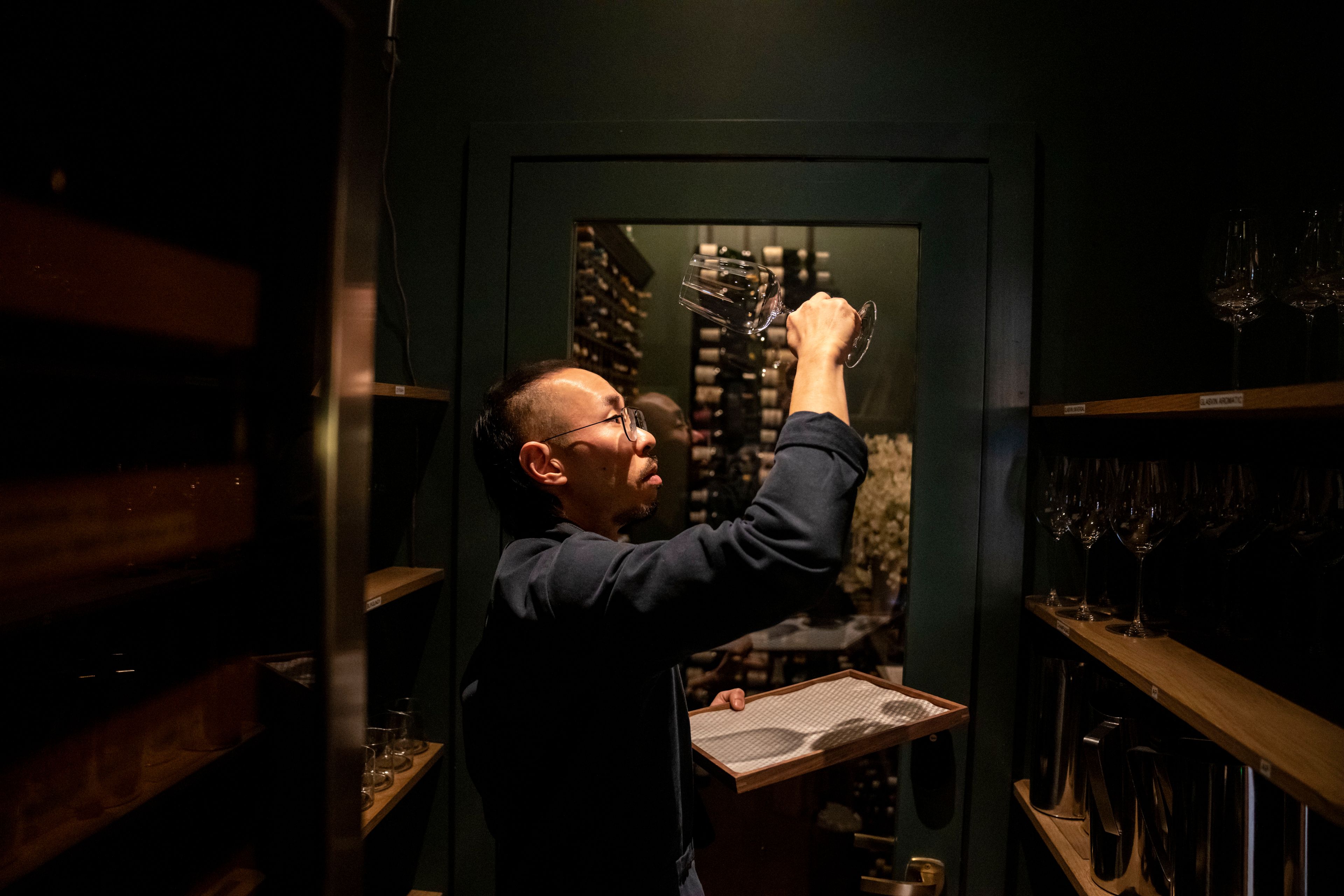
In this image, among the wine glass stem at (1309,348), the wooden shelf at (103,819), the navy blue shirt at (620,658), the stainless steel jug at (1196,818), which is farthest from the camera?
the wine glass stem at (1309,348)

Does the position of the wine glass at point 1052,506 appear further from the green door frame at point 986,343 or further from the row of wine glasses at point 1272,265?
Result: the row of wine glasses at point 1272,265

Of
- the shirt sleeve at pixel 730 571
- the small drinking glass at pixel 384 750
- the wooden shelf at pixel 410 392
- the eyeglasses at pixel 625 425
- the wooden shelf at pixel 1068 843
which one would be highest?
the wooden shelf at pixel 410 392

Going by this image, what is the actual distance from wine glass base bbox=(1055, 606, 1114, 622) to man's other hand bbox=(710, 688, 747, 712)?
0.72 meters

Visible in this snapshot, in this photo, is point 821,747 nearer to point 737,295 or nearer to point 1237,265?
point 737,295

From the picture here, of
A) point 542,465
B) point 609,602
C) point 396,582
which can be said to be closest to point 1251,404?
point 609,602

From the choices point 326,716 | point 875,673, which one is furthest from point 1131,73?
point 326,716

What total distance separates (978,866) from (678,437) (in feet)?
4.32

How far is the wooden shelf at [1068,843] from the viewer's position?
142 centimetres

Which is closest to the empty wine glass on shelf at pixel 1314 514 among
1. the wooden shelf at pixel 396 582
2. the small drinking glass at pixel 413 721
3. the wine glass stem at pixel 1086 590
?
the wine glass stem at pixel 1086 590

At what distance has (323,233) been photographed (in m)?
0.72

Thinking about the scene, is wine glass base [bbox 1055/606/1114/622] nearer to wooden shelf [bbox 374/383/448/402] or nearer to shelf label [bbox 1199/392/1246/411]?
shelf label [bbox 1199/392/1246/411]

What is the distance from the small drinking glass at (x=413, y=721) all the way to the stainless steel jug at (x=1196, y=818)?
5.18 ft

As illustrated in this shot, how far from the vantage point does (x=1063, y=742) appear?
66.4 inches

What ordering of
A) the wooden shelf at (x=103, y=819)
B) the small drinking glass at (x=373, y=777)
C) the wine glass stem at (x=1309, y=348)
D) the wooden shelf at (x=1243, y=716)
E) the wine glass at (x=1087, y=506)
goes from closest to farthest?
the wooden shelf at (x=103, y=819)
the wooden shelf at (x=1243, y=716)
the wine glass stem at (x=1309, y=348)
the wine glass at (x=1087, y=506)
the small drinking glass at (x=373, y=777)
